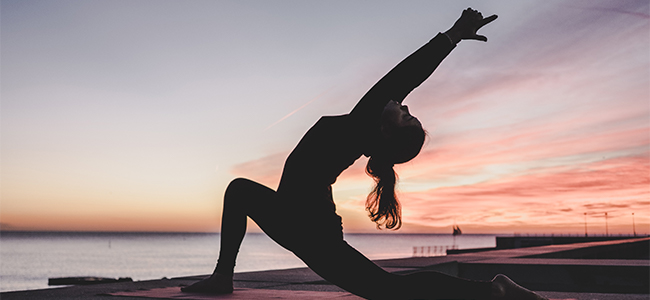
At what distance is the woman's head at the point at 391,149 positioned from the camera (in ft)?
8.40

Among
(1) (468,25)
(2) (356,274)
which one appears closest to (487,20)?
(1) (468,25)

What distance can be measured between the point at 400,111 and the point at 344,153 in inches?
13.6

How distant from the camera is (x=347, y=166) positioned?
2.65 m

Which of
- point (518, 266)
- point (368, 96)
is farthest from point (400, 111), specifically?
point (518, 266)

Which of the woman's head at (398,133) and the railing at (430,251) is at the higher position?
the woman's head at (398,133)

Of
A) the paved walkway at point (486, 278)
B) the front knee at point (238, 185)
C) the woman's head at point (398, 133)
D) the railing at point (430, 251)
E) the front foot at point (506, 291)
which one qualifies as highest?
the woman's head at point (398, 133)

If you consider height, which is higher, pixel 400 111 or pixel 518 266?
pixel 400 111

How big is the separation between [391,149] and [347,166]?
9.4 inches

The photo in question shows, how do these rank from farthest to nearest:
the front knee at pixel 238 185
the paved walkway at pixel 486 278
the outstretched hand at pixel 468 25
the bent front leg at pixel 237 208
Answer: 1. the paved walkway at pixel 486 278
2. the front knee at pixel 238 185
3. the bent front leg at pixel 237 208
4. the outstretched hand at pixel 468 25

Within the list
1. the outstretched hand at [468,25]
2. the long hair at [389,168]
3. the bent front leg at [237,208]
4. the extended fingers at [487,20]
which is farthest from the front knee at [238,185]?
the extended fingers at [487,20]

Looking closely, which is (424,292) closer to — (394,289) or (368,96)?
(394,289)

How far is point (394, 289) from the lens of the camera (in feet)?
8.58

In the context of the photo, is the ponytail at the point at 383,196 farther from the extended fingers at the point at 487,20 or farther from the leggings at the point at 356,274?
the extended fingers at the point at 487,20

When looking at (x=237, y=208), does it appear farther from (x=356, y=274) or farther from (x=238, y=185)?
(x=356, y=274)
